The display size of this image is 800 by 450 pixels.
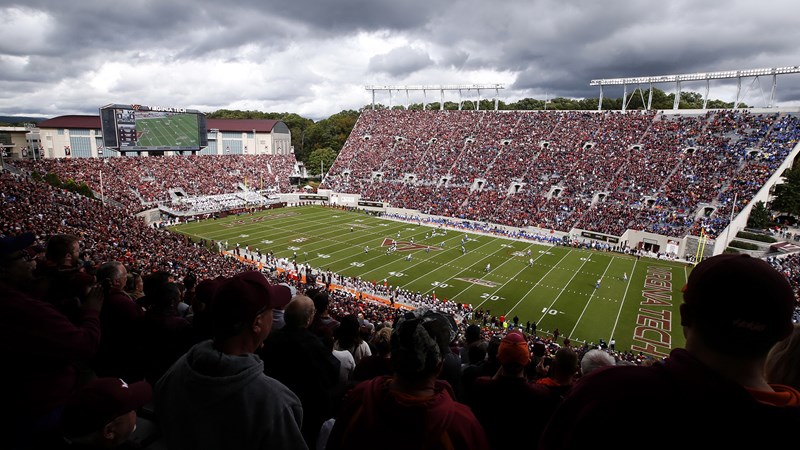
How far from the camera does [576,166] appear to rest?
51281 mm

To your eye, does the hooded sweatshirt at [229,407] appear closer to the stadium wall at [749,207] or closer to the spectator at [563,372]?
the spectator at [563,372]

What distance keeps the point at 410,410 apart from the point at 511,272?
101 ft

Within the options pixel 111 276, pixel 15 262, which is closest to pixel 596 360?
pixel 111 276

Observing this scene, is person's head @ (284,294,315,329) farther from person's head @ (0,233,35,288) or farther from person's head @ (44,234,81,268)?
person's head @ (44,234,81,268)

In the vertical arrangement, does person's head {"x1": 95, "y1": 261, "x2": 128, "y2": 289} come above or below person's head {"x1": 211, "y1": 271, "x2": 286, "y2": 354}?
below

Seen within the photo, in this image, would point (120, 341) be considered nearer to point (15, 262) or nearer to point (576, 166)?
point (15, 262)

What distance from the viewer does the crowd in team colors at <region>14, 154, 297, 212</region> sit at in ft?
152

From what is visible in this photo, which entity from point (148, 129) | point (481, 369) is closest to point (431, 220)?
point (148, 129)

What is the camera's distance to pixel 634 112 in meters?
56.0

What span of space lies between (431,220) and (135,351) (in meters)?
45.9

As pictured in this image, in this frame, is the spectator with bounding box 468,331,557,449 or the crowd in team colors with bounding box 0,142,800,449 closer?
the crowd in team colors with bounding box 0,142,800,449

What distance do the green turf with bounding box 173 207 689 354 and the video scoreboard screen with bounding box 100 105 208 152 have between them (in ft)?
58.5

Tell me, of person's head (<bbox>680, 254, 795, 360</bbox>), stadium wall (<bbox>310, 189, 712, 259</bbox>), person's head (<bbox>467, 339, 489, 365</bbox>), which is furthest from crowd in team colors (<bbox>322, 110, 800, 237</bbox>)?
person's head (<bbox>680, 254, 795, 360</bbox>)

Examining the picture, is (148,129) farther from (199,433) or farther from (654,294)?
(199,433)
